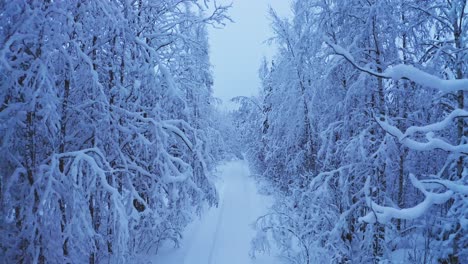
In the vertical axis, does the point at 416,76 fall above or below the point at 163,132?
above

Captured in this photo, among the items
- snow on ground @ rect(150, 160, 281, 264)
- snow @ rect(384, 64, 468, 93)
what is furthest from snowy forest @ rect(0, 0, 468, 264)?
snow on ground @ rect(150, 160, 281, 264)

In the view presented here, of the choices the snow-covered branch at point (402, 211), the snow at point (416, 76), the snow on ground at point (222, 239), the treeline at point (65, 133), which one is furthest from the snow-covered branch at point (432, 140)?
the snow on ground at point (222, 239)

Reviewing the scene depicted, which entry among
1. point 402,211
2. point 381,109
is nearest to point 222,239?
point 381,109

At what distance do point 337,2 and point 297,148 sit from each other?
8.24 metres

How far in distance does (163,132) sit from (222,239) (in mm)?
6740

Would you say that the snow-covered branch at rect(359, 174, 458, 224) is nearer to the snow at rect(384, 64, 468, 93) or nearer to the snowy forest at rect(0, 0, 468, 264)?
the snowy forest at rect(0, 0, 468, 264)

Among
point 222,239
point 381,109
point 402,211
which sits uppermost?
point 381,109

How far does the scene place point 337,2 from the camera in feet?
22.9

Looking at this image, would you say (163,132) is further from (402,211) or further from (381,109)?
(381,109)

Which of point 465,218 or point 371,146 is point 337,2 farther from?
point 465,218

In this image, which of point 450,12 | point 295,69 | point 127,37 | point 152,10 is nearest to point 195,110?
point 295,69

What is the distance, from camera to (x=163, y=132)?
5832mm

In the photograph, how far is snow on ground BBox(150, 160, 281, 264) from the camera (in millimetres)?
9234

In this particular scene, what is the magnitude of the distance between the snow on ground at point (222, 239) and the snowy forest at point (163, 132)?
1.14 feet
